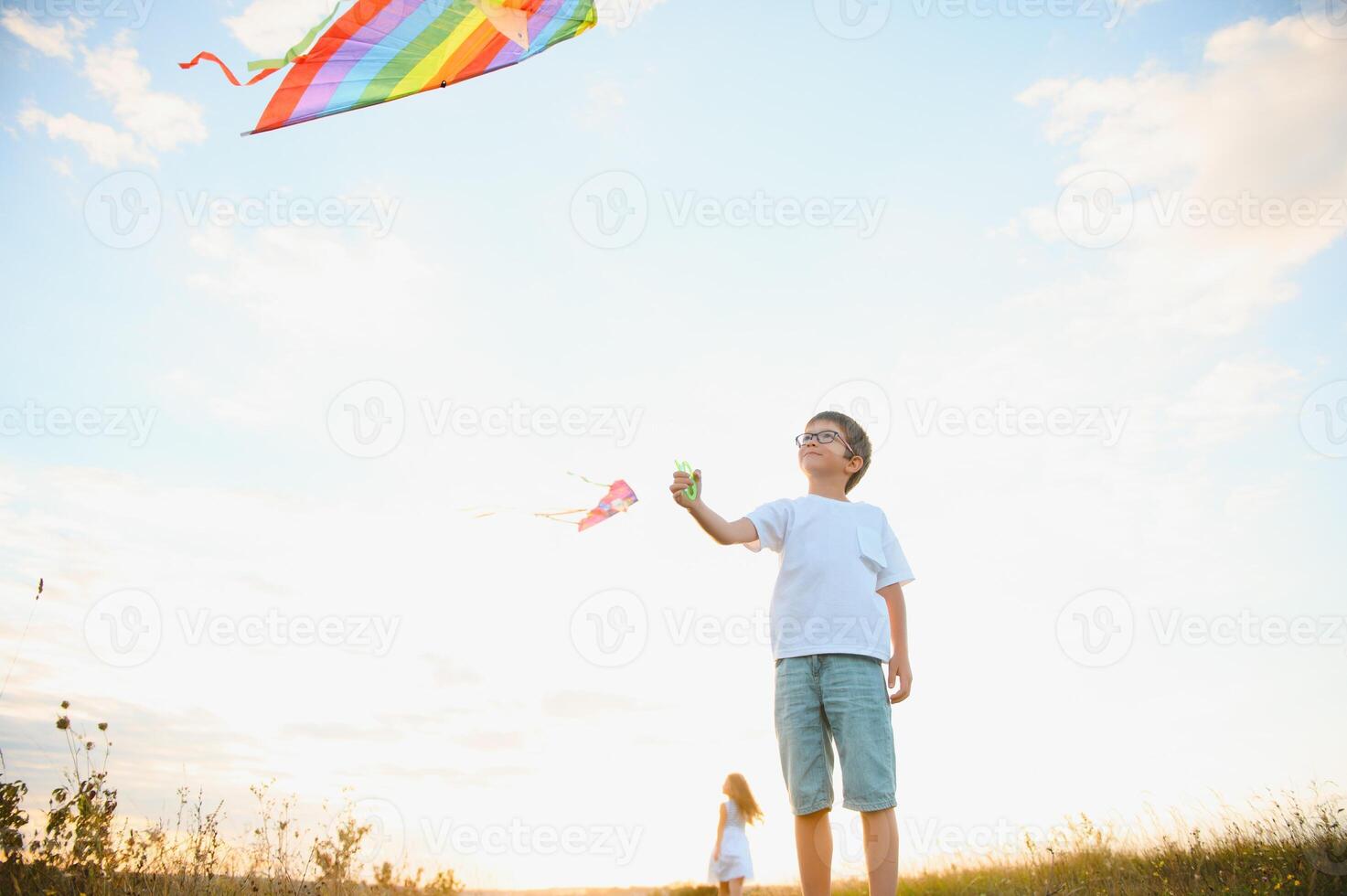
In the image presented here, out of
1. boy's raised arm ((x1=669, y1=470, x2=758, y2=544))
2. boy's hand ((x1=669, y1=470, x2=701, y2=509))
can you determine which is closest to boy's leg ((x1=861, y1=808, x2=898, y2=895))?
boy's raised arm ((x1=669, y1=470, x2=758, y2=544))

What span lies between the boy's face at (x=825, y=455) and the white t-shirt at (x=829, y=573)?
0.16 meters

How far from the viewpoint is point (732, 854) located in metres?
7.39

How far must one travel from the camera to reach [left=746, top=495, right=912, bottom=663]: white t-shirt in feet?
11.8

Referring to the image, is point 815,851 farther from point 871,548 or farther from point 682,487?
point 682,487

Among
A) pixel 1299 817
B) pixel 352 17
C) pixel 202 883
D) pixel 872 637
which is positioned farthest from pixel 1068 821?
pixel 352 17

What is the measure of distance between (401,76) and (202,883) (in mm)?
3948

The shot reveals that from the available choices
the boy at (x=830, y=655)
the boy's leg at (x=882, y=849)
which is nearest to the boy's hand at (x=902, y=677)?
the boy at (x=830, y=655)

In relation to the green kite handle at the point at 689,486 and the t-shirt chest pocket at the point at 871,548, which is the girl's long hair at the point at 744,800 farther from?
the green kite handle at the point at 689,486

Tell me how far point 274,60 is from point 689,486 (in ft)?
7.60

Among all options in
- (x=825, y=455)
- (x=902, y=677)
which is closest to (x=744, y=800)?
(x=902, y=677)

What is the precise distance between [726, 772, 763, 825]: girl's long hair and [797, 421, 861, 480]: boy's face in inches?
173

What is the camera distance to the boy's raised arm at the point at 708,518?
3.57 m

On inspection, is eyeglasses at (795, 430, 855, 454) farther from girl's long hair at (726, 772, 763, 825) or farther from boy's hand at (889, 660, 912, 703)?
girl's long hair at (726, 772, 763, 825)

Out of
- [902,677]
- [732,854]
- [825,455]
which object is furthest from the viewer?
[732,854]
